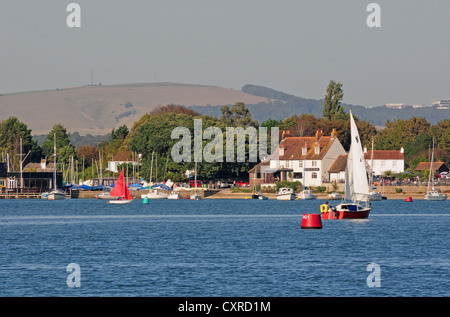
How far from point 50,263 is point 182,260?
8.86 m

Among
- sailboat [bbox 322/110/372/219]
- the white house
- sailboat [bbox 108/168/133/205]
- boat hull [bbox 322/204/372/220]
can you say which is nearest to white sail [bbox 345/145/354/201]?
sailboat [bbox 322/110/372/219]

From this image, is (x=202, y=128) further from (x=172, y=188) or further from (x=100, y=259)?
(x=100, y=259)

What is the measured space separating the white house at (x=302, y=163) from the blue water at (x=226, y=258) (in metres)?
82.6

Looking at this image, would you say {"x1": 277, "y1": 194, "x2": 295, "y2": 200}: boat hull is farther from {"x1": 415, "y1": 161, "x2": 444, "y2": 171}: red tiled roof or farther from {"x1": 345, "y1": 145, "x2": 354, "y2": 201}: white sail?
{"x1": 345, "y1": 145, "x2": 354, "y2": 201}: white sail

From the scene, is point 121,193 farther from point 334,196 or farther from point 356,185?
point 356,185

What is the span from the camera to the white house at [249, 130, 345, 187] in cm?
17990

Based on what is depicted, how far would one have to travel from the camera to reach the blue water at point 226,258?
138 feet

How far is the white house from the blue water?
82637mm

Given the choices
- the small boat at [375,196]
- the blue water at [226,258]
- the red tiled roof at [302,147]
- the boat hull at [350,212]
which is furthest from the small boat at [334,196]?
the boat hull at [350,212]

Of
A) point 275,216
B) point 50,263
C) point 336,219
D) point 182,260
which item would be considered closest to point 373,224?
point 336,219

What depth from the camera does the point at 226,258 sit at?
5625 cm

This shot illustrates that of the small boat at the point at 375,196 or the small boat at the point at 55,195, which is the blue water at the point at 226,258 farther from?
the small boat at the point at 55,195

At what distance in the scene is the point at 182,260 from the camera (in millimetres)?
55031

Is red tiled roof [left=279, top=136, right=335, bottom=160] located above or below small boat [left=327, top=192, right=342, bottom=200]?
above
